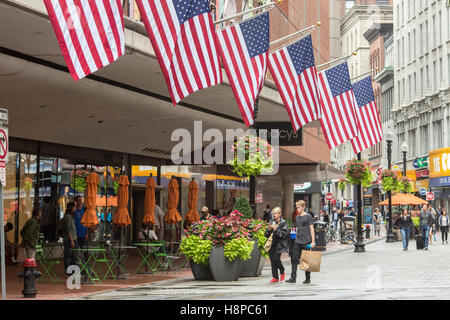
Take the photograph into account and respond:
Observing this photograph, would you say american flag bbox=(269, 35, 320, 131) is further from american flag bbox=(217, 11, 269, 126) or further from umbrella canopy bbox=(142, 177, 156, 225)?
umbrella canopy bbox=(142, 177, 156, 225)

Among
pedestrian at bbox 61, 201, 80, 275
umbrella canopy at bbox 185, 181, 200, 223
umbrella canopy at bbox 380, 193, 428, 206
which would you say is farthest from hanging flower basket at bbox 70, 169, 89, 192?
umbrella canopy at bbox 380, 193, 428, 206

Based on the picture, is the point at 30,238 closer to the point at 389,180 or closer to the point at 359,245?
the point at 359,245

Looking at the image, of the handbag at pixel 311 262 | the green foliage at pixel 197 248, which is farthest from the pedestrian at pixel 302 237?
the green foliage at pixel 197 248

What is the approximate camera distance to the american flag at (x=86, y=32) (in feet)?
42.0

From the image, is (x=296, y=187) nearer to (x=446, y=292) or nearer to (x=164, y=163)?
(x=164, y=163)

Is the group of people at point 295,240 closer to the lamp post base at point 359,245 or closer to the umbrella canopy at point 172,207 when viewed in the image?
the umbrella canopy at point 172,207

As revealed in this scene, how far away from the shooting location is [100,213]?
3356 centimetres

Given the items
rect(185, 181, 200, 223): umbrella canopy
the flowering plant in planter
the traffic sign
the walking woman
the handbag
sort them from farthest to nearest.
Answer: the flowering plant in planter < rect(185, 181, 200, 223): umbrella canopy < the walking woman < the handbag < the traffic sign

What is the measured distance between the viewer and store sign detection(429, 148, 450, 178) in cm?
7156

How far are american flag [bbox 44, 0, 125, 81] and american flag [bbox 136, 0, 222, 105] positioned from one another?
1.41m

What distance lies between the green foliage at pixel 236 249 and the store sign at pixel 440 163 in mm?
52643

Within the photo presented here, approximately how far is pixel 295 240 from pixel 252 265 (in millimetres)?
2217

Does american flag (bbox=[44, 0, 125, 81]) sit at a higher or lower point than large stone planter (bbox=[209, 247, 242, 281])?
higher
